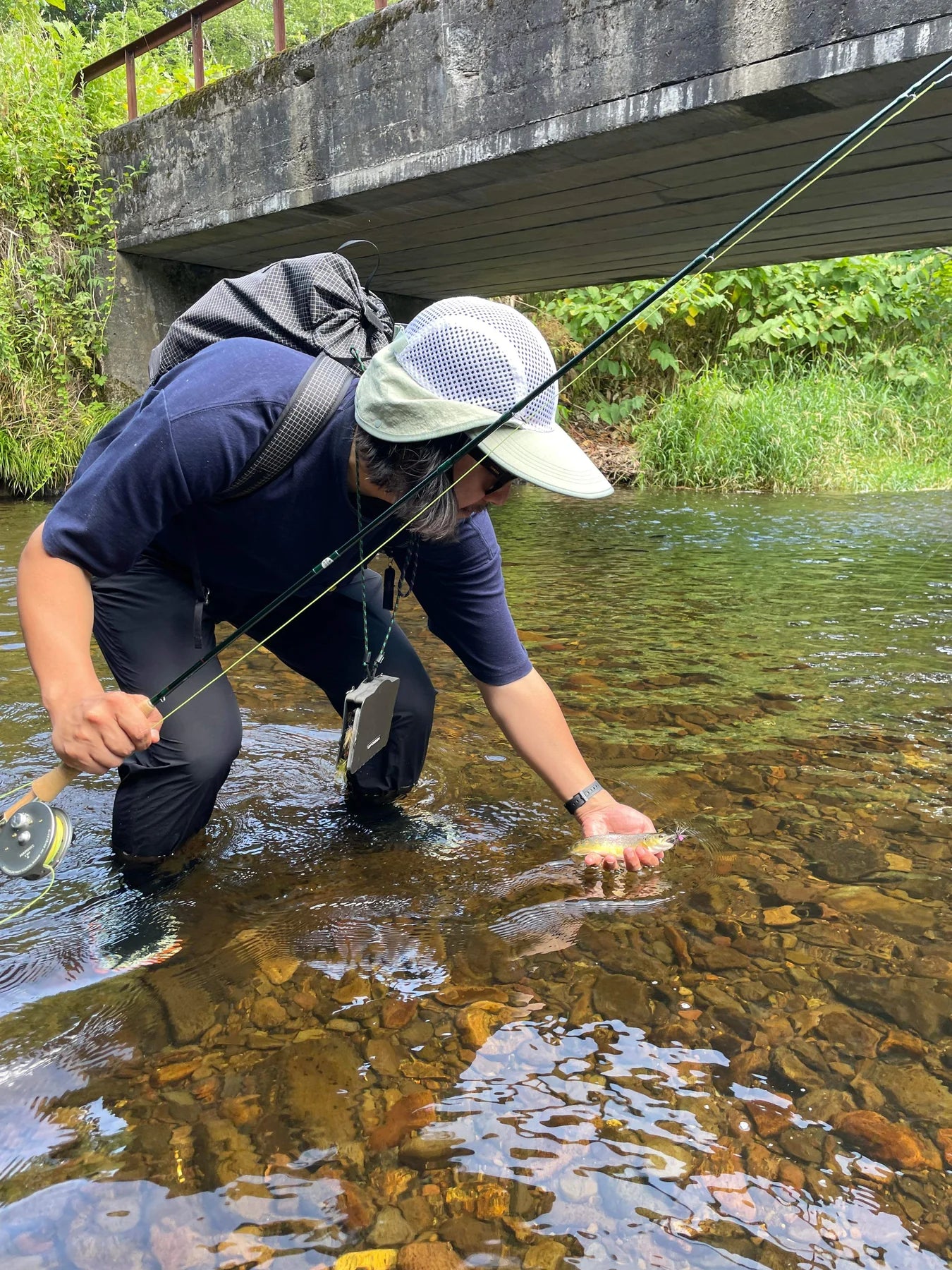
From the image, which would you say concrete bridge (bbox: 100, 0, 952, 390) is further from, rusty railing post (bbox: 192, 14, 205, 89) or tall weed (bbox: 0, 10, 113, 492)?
rusty railing post (bbox: 192, 14, 205, 89)

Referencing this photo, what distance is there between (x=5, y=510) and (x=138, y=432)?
818 cm

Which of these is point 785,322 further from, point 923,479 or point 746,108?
point 746,108

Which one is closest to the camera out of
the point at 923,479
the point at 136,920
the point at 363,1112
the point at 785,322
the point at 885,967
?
the point at 363,1112

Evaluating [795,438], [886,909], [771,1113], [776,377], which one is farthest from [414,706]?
[776,377]

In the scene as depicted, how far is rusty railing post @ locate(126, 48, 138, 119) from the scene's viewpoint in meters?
9.14

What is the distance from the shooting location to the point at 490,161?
5738 mm

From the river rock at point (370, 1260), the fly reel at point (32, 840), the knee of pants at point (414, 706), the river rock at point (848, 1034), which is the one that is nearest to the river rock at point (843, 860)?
the river rock at point (848, 1034)

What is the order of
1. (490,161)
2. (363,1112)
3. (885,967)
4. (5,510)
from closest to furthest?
(363,1112) < (885,967) < (490,161) < (5,510)

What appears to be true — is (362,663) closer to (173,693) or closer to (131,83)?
(173,693)

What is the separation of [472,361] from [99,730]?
3.06 ft

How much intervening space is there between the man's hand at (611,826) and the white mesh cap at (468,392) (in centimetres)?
87

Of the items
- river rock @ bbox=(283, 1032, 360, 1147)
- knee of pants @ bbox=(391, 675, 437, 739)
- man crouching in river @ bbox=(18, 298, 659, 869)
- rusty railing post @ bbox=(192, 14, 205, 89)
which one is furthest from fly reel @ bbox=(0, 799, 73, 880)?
rusty railing post @ bbox=(192, 14, 205, 89)

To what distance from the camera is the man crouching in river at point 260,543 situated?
5.67 ft

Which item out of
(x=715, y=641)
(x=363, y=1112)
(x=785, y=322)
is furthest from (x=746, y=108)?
(x=785, y=322)
